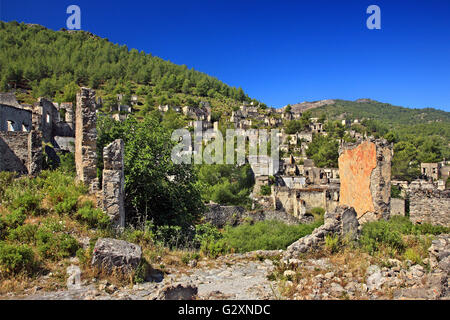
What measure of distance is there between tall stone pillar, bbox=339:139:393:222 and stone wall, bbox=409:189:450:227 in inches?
200

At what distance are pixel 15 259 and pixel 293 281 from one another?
528 cm

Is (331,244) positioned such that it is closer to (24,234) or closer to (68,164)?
(24,234)

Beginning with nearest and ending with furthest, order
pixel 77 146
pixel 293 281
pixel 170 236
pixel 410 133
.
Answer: pixel 293 281, pixel 170 236, pixel 77 146, pixel 410 133

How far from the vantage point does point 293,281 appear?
20.2ft

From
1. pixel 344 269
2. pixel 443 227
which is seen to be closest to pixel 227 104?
pixel 443 227

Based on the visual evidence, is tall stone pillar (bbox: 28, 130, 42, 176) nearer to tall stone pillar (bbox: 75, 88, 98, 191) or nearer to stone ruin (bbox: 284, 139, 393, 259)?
tall stone pillar (bbox: 75, 88, 98, 191)

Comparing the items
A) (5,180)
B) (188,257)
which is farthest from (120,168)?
(5,180)

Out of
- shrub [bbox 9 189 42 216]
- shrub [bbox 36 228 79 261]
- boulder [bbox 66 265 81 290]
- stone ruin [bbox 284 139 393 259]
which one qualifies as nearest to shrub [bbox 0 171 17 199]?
shrub [bbox 9 189 42 216]

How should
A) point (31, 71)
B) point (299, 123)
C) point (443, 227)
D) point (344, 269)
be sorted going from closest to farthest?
point (344, 269), point (443, 227), point (31, 71), point (299, 123)

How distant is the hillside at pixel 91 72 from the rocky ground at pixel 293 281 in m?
59.7

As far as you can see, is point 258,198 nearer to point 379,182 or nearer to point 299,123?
point 379,182

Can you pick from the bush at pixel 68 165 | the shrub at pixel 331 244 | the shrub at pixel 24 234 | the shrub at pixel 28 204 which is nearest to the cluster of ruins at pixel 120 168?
the bush at pixel 68 165

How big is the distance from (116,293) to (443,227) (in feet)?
54.2
